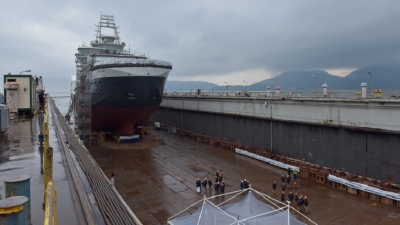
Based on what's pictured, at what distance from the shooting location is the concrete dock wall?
14.8m

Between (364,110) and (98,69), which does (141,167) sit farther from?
(364,110)

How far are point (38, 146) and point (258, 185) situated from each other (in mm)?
12168

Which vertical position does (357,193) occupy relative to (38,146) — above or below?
below

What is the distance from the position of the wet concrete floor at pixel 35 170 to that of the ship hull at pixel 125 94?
29.1ft

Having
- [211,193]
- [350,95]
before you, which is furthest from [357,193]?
[211,193]

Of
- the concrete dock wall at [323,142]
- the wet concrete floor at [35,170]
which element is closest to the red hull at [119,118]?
the concrete dock wall at [323,142]

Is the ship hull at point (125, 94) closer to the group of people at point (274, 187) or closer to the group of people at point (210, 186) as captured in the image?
the group of people at point (274, 187)

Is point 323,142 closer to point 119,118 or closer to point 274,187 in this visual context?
point 274,187

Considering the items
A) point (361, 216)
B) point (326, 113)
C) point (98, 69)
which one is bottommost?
point (361, 216)

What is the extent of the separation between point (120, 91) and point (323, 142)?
17600 millimetres

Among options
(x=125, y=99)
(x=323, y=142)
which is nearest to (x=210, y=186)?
(x=323, y=142)

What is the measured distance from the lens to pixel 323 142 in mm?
18250

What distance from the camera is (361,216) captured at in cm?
1180

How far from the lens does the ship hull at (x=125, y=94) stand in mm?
24703
